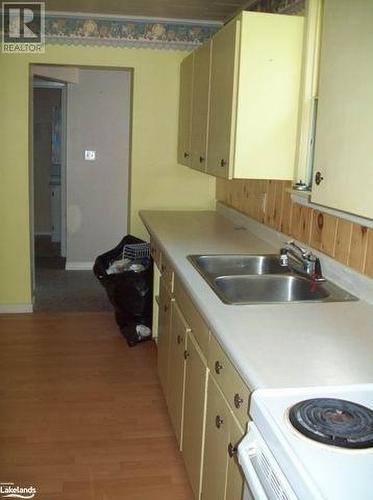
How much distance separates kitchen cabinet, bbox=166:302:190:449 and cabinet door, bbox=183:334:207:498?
0.09 meters

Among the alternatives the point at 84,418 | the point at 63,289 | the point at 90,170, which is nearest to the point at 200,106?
the point at 84,418

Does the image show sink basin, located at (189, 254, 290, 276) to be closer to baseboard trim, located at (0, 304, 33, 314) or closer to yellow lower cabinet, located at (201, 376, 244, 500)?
yellow lower cabinet, located at (201, 376, 244, 500)

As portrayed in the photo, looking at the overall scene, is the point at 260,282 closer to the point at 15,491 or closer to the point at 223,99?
the point at 223,99

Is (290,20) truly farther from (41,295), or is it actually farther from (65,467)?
(41,295)

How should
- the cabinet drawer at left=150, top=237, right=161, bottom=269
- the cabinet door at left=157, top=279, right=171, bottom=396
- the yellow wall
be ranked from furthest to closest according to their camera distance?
the yellow wall < the cabinet drawer at left=150, top=237, right=161, bottom=269 < the cabinet door at left=157, top=279, right=171, bottom=396

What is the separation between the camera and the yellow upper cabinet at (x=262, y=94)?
245 cm

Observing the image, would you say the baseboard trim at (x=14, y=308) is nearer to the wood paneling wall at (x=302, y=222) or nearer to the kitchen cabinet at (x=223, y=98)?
the wood paneling wall at (x=302, y=222)

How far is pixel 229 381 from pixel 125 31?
318cm

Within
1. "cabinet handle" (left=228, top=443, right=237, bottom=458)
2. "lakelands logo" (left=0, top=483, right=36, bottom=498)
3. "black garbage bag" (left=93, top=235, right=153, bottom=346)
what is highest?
"cabinet handle" (left=228, top=443, right=237, bottom=458)

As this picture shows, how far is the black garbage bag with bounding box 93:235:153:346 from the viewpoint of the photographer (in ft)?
12.0

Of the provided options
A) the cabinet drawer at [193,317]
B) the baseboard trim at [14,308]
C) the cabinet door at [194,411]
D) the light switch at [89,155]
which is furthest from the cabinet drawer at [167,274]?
the light switch at [89,155]

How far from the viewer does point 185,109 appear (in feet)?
12.6

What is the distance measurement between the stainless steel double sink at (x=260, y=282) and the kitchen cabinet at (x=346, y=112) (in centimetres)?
45

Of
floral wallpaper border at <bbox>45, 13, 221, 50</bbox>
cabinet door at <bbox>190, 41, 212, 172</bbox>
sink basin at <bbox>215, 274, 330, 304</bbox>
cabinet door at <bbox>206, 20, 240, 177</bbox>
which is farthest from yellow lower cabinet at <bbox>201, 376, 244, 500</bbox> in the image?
floral wallpaper border at <bbox>45, 13, 221, 50</bbox>
